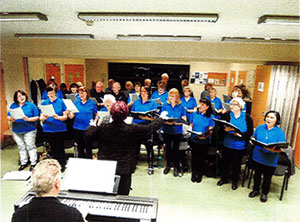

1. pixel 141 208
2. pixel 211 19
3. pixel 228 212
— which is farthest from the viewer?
pixel 228 212

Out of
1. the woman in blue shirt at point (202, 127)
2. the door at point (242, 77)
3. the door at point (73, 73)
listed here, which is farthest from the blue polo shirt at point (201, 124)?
the door at point (73, 73)

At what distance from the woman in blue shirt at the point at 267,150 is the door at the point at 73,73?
799 cm

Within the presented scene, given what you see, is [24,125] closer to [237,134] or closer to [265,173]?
[237,134]

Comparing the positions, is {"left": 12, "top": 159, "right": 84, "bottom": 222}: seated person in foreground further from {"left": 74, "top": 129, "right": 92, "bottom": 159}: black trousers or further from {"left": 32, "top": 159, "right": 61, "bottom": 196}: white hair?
{"left": 74, "top": 129, "right": 92, "bottom": 159}: black trousers

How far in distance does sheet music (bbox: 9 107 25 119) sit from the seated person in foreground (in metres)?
2.76

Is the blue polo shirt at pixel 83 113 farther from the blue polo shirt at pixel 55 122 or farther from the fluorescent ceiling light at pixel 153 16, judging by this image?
the fluorescent ceiling light at pixel 153 16

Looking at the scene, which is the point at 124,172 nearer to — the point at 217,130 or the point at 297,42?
the point at 217,130

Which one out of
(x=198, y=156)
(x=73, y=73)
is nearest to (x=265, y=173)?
(x=198, y=156)

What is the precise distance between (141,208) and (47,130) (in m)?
2.81

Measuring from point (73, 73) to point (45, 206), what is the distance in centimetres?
868

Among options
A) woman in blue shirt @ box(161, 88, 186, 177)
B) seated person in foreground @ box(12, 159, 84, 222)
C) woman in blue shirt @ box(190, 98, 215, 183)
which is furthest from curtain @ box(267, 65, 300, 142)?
seated person in foreground @ box(12, 159, 84, 222)

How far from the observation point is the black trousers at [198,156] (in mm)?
3801

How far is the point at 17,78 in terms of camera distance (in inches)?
234

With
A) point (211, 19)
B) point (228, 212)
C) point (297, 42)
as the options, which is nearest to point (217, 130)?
point (228, 212)
